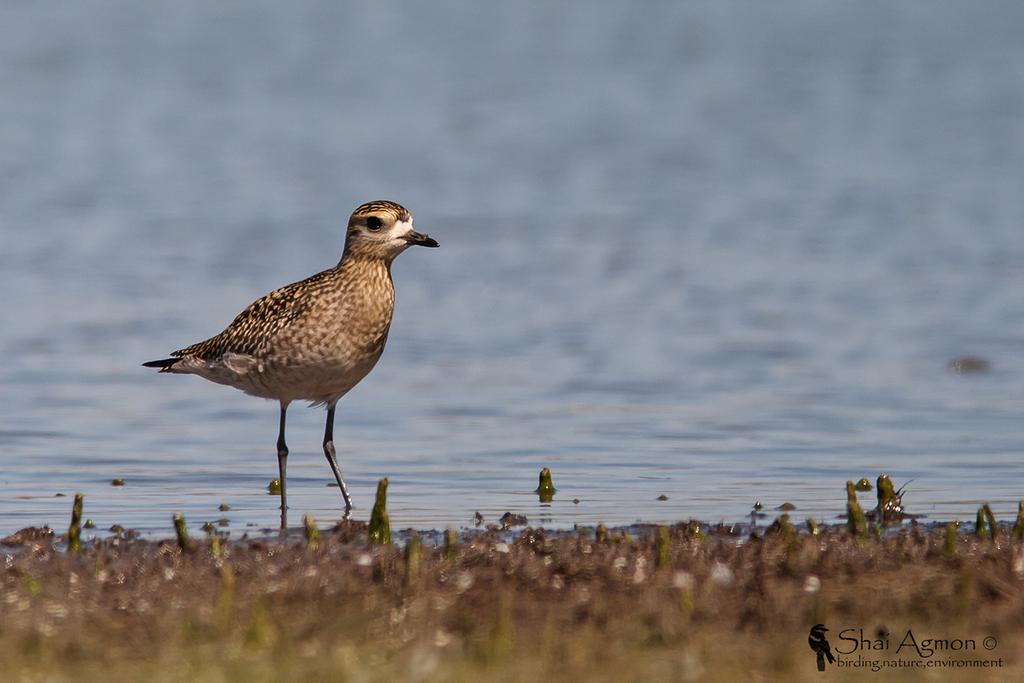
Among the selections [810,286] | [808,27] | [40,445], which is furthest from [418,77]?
[40,445]

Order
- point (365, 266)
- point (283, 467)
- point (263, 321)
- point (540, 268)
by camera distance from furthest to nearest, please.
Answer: point (540, 268), point (365, 266), point (283, 467), point (263, 321)

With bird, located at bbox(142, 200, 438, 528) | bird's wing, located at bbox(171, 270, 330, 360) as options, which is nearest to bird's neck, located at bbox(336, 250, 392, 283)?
bird, located at bbox(142, 200, 438, 528)

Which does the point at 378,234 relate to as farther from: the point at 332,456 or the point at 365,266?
the point at 332,456

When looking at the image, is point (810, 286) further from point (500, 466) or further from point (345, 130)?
point (345, 130)

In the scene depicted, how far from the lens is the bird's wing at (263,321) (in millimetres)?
11641

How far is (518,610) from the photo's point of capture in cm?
785

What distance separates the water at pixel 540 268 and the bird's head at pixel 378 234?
66.0 inches

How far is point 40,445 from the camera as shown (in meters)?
14.4

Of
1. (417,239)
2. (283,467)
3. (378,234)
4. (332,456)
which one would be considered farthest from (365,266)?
(283,467)

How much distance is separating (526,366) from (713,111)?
21.9 m

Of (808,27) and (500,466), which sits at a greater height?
(808,27)

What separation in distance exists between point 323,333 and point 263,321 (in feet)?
Answer: 1.62

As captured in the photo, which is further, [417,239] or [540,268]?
[540,268]

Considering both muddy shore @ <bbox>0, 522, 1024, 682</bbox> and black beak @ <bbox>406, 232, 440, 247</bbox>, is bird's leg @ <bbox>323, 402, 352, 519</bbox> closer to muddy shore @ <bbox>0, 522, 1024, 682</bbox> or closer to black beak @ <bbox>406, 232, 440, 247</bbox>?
black beak @ <bbox>406, 232, 440, 247</bbox>
